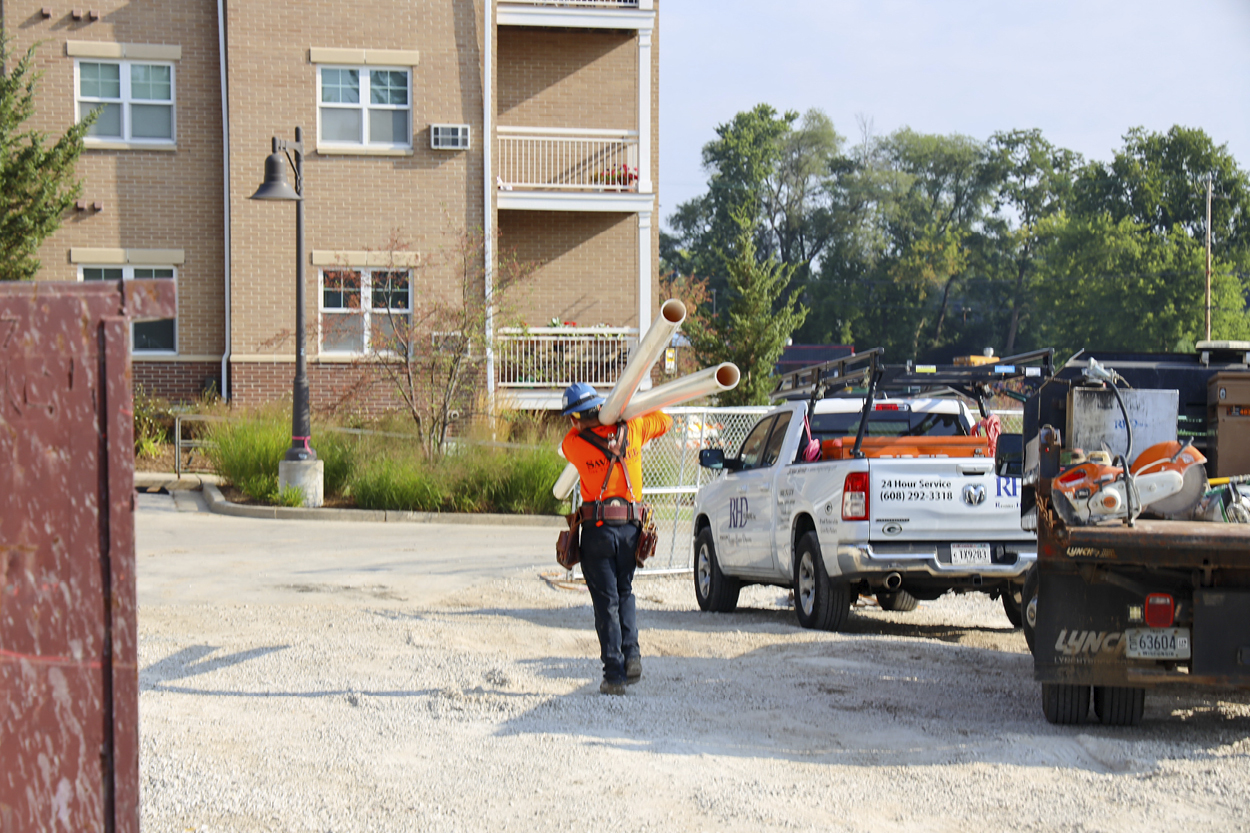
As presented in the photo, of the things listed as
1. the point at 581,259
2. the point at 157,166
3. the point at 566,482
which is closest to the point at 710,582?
the point at 566,482

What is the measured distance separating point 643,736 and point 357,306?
19481 mm

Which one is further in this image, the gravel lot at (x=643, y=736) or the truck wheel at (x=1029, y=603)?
the truck wheel at (x=1029, y=603)

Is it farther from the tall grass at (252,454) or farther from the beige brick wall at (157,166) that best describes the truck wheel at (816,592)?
the beige brick wall at (157,166)

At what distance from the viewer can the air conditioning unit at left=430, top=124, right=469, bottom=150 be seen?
82.0 ft

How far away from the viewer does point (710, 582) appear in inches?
447

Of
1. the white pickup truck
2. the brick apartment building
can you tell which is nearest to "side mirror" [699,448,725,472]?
the white pickup truck

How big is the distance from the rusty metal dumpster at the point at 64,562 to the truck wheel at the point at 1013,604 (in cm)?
822

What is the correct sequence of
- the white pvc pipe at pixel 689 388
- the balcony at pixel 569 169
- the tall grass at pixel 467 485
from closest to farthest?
the white pvc pipe at pixel 689 388 < the tall grass at pixel 467 485 < the balcony at pixel 569 169

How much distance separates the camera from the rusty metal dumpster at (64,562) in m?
2.32

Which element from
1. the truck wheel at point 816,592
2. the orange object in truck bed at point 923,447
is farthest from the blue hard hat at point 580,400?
the orange object in truck bed at point 923,447

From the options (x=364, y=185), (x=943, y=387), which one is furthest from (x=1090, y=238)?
(x=943, y=387)

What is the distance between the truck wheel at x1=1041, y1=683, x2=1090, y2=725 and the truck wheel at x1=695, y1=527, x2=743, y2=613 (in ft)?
15.7

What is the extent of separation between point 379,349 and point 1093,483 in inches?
771

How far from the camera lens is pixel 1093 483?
6.00 meters
